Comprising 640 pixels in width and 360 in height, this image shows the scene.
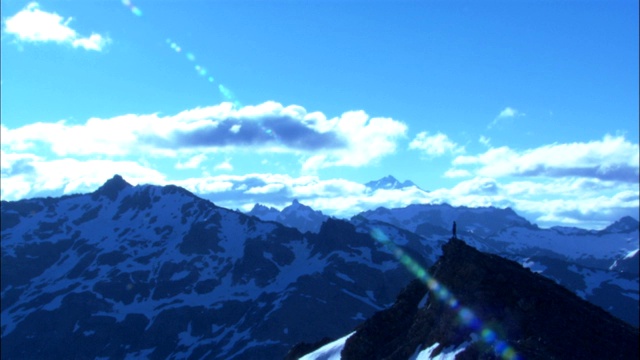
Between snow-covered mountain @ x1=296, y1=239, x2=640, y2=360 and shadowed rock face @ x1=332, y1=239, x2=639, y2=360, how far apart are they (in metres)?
0.08

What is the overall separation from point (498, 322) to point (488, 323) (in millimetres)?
900

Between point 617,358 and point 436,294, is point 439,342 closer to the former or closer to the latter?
point 436,294

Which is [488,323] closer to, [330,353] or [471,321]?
[471,321]

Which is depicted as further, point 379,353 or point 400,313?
point 400,313

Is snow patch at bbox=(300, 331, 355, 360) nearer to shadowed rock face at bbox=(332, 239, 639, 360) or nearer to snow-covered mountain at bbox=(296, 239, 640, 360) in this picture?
snow-covered mountain at bbox=(296, 239, 640, 360)

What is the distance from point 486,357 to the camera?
2056 inches

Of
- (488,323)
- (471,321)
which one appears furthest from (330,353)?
(488,323)

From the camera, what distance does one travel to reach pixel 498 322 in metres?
58.6

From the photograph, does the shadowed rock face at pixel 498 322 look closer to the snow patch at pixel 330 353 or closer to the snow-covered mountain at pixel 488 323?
the snow-covered mountain at pixel 488 323

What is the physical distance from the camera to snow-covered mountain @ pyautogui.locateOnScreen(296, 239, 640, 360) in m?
55.0

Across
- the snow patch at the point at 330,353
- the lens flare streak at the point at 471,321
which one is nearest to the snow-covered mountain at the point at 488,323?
the lens flare streak at the point at 471,321

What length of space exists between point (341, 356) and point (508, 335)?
21.5 metres

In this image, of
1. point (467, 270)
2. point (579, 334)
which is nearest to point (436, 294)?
point (467, 270)

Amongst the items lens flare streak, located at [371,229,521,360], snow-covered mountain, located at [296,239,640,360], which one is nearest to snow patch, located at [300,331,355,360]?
snow-covered mountain, located at [296,239,640,360]
